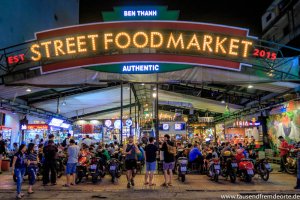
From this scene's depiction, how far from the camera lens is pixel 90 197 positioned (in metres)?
9.61

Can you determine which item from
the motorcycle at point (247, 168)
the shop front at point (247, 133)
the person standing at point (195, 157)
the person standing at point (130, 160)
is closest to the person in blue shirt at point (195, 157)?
the person standing at point (195, 157)

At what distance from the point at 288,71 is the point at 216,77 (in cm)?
317

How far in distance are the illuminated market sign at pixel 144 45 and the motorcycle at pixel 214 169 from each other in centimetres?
403

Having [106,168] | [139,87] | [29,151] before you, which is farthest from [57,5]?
[29,151]

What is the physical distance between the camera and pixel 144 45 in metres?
12.7

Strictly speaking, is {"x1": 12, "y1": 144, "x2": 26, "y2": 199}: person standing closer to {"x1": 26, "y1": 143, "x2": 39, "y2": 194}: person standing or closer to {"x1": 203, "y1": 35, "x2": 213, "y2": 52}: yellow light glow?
{"x1": 26, "y1": 143, "x2": 39, "y2": 194}: person standing

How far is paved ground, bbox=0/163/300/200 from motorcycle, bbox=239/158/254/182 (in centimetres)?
29

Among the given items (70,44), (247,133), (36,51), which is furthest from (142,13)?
(247,133)

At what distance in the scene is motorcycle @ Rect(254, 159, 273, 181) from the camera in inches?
498

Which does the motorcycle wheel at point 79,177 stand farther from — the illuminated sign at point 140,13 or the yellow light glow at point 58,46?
the illuminated sign at point 140,13

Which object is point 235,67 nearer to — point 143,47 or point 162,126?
point 143,47

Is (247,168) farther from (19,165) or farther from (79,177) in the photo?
(19,165)

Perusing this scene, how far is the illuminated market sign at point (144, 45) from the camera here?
41.5 ft

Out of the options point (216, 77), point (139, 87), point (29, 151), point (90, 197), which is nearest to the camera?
point (90, 197)
